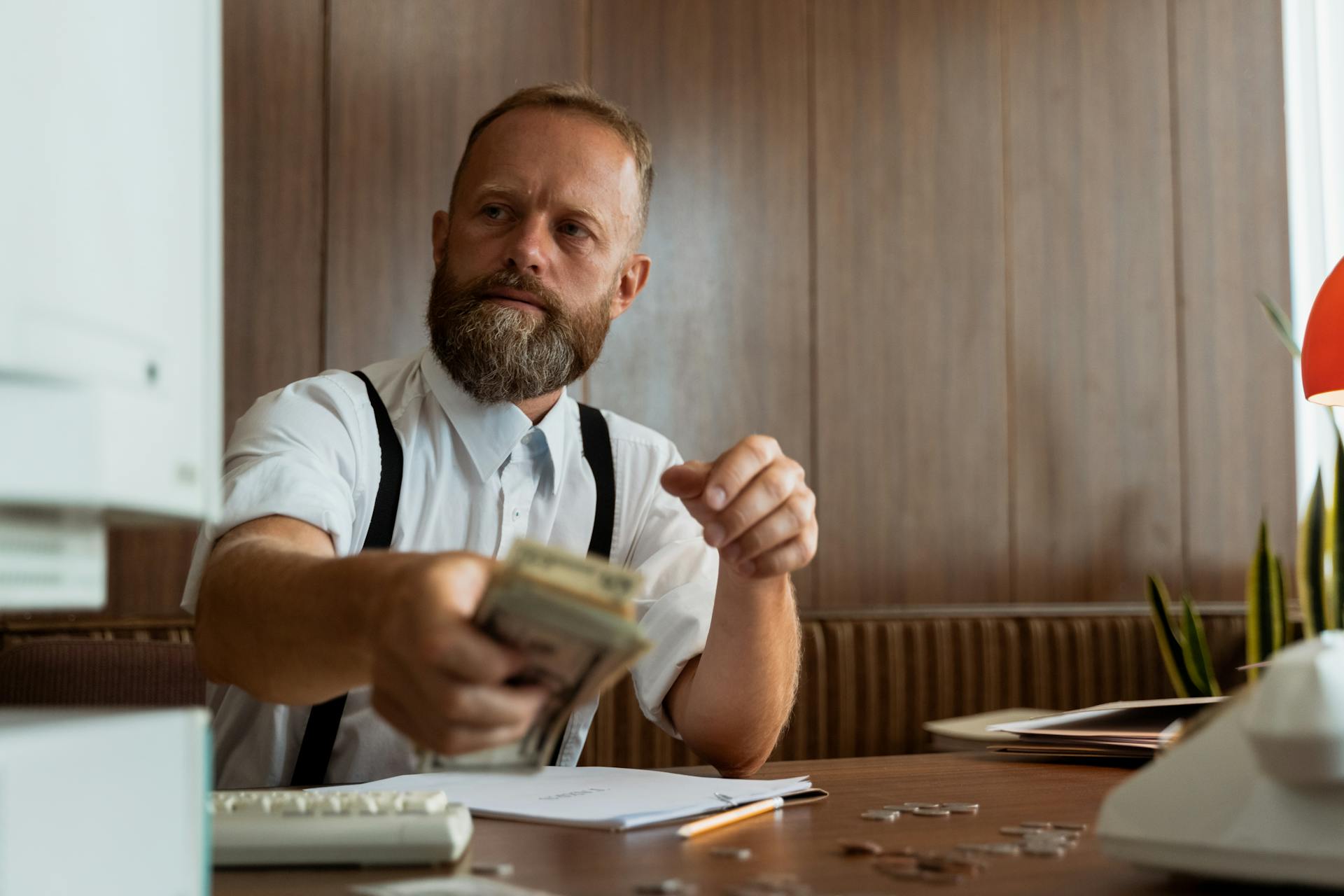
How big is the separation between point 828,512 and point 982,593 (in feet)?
1.80

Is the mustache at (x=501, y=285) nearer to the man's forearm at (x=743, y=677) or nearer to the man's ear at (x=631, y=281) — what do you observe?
the man's ear at (x=631, y=281)

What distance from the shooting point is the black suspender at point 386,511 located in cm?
149

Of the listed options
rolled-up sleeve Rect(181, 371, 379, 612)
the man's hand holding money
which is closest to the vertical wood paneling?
rolled-up sleeve Rect(181, 371, 379, 612)

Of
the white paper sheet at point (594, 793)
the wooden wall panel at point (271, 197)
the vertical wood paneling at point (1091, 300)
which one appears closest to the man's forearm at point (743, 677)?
A: the white paper sheet at point (594, 793)

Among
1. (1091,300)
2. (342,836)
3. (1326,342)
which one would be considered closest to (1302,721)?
(342,836)

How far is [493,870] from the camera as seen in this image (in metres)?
0.70

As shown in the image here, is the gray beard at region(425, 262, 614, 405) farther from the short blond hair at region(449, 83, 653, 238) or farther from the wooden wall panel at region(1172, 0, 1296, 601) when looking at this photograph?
the wooden wall panel at region(1172, 0, 1296, 601)

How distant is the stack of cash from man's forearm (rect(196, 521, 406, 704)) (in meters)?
0.13

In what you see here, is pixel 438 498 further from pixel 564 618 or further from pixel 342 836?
pixel 564 618

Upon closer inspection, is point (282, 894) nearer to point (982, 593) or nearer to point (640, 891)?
point (640, 891)

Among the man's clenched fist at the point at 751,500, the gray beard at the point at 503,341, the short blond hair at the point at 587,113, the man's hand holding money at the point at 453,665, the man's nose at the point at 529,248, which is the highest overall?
the short blond hair at the point at 587,113

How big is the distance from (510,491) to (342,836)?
983 mm

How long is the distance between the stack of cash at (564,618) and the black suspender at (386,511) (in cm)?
87

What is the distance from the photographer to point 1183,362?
3785 mm
